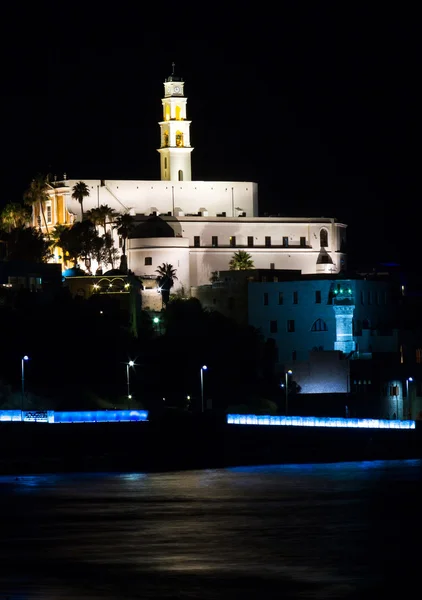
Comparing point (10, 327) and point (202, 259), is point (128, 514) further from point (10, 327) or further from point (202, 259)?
point (202, 259)

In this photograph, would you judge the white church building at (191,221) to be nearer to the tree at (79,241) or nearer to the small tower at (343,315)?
the tree at (79,241)

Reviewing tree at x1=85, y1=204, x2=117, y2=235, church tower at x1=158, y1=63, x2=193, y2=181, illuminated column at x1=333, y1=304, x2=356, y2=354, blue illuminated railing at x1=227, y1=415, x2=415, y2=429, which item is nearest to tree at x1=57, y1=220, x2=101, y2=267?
tree at x1=85, y1=204, x2=117, y2=235

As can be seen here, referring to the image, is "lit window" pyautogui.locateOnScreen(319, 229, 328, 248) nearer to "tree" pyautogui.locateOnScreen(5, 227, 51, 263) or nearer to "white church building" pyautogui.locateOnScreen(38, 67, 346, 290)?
"white church building" pyautogui.locateOnScreen(38, 67, 346, 290)

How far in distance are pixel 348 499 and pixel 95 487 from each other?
9.92 meters

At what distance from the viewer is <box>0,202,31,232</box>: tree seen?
141000mm

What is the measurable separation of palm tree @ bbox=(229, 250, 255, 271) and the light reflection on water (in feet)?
196

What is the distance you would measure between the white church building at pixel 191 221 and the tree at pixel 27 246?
346 centimetres

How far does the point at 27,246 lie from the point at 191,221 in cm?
1276

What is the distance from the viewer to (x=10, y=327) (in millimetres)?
101250

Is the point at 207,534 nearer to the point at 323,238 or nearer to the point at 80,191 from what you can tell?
the point at 80,191

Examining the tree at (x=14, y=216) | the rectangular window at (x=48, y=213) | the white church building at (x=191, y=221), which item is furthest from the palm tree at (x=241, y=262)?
the tree at (x=14, y=216)

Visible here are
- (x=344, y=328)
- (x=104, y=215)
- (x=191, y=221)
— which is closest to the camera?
(x=344, y=328)

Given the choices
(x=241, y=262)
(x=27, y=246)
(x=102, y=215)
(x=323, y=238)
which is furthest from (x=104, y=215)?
(x=323, y=238)

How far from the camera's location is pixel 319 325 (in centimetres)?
11881
